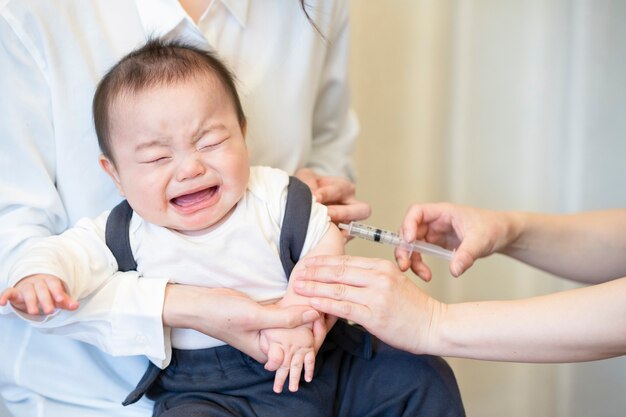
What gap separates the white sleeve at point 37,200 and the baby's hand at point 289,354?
6.7 inches

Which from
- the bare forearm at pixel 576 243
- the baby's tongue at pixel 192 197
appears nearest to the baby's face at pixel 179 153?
the baby's tongue at pixel 192 197

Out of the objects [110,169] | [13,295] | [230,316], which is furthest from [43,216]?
[230,316]

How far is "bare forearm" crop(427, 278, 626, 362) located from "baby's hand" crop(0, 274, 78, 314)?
54cm

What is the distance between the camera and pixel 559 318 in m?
1.13

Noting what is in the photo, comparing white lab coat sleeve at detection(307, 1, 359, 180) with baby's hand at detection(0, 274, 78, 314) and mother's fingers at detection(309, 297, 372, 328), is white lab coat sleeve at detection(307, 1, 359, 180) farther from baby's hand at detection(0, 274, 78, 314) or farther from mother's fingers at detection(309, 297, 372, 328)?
baby's hand at detection(0, 274, 78, 314)

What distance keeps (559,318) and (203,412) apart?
21.0 inches

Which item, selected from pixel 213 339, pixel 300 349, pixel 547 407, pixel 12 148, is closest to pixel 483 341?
pixel 300 349

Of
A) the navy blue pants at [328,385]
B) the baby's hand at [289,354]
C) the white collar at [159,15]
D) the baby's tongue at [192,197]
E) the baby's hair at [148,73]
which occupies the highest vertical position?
the white collar at [159,15]

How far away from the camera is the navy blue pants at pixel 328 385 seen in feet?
3.78

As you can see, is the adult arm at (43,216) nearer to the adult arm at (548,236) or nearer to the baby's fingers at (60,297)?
the baby's fingers at (60,297)

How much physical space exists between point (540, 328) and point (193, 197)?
555 millimetres

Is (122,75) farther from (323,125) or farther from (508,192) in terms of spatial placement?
(508,192)

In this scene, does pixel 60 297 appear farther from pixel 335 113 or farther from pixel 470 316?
pixel 335 113

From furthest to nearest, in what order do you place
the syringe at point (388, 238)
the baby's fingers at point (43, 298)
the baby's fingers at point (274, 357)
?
the syringe at point (388, 238), the baby's fingers at point (274, 357), the baby's fingers at point (43, 298)
